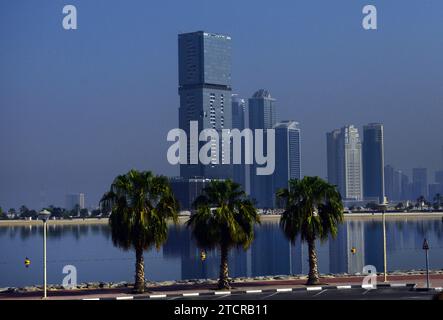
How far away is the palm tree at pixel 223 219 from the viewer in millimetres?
38562

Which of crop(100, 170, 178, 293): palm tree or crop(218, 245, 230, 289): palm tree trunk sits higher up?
crop(100, 170, 178, 293): palm tree

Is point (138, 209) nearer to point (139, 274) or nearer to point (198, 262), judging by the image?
point (139, 274)

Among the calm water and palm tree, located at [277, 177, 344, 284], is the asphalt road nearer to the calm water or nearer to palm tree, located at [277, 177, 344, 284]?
palm tree, located at [277, 177, 344, 284]

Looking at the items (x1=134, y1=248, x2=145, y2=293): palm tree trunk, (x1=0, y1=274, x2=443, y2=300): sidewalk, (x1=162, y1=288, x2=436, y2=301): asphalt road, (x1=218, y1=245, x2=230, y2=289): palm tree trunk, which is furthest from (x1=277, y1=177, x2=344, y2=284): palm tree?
(x1=134, y1=248, x2=145, y2=293): palm tree trunk

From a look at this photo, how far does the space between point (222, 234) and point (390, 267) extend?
154ft

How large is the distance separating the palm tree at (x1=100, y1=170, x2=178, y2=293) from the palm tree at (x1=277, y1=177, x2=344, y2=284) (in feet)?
20.6

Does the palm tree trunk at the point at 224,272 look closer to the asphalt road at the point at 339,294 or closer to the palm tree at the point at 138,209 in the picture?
the asphalt road at the point at 339,294

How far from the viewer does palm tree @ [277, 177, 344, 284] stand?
40.5 meters

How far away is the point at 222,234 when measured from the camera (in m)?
38.8

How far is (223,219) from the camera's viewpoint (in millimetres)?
38438

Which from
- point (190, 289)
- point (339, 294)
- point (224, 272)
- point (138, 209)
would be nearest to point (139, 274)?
point (190, 289)

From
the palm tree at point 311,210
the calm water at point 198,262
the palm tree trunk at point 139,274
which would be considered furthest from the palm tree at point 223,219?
the calm water at point 198,262

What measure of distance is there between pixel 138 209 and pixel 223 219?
4.08 metres

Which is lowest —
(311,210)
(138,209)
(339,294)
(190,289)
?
(190,289)
